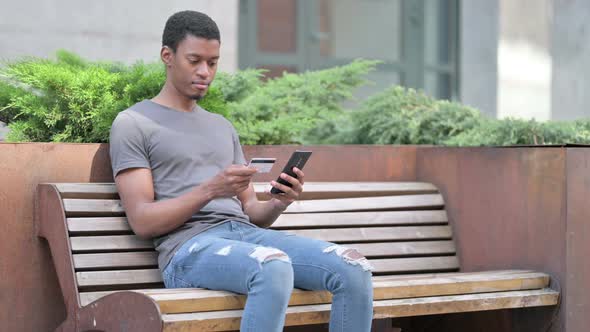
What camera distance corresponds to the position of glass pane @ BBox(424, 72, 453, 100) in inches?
470

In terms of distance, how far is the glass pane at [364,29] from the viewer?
11.7 meters

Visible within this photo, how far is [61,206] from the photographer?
420 cm

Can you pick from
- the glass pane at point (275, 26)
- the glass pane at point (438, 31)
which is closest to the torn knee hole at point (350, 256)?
the glass pane at point (275, 26)

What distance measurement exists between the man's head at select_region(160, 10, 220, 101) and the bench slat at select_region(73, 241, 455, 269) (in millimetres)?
651

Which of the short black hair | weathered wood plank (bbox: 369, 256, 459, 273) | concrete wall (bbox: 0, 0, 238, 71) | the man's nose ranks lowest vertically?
weathered wood plank (bbox: 369, 256, 459, 273)

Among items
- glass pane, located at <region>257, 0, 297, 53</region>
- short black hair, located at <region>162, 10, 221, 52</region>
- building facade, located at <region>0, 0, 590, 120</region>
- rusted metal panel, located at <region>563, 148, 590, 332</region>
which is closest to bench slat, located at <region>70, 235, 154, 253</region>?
short black hair, located at <region>162, 10, 221, 52</region>

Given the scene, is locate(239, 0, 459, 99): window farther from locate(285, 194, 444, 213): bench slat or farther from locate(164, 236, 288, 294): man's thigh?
locate(164, 236, 288, 294): man's thigh

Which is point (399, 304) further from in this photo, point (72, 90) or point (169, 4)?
point (169, 4)

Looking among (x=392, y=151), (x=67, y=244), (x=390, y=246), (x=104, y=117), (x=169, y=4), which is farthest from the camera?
(x=169, y=4)

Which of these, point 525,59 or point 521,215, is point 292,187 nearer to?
point 521,215

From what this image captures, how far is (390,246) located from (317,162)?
513 mm

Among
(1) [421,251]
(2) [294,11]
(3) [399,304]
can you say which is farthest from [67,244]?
(2) [294,11]

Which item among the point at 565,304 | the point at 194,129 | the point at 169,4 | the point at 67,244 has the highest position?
the point at 169,4

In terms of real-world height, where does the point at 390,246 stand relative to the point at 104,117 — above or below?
→ below
